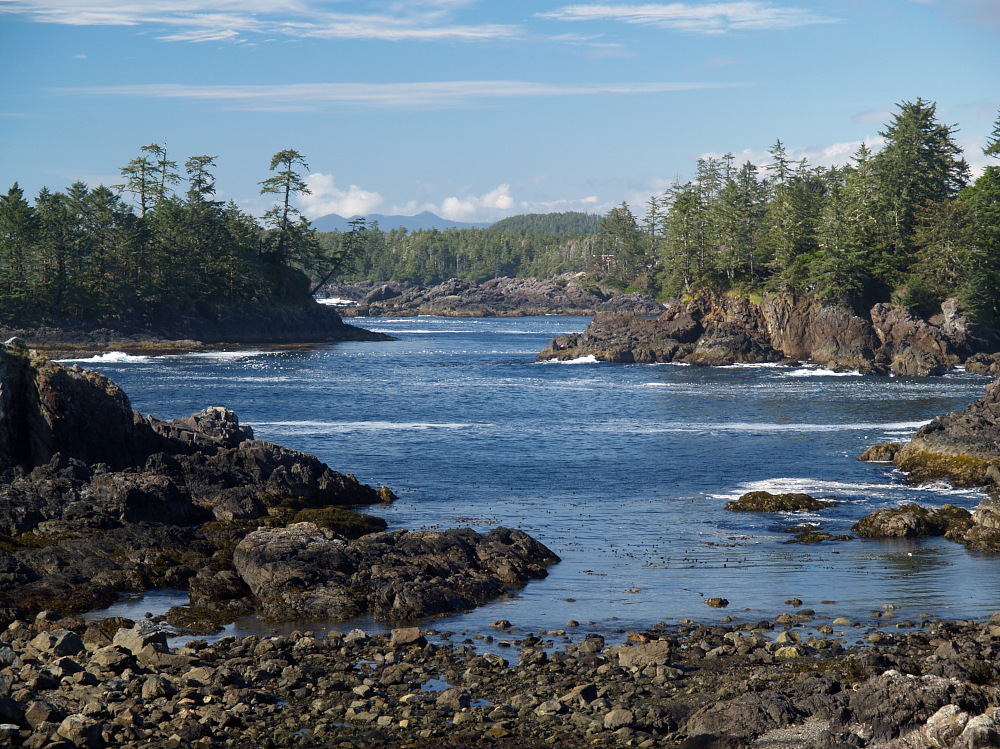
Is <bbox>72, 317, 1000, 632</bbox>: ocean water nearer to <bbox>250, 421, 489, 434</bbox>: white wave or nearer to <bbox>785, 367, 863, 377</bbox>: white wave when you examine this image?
<bbox>250, 421, 489, 434</bbox>: white wave

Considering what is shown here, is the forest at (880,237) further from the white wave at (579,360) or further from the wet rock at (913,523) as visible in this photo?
the wet rock at (913,523)

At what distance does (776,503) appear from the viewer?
32094mm

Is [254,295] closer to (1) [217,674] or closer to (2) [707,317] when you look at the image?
(2) [707,317]

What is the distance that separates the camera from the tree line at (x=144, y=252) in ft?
331

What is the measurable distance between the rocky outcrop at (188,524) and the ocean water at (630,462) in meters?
1.40

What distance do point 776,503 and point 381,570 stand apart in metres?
15.4

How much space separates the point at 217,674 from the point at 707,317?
3598 inches

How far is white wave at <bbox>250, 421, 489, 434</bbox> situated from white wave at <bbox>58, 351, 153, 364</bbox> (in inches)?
1685

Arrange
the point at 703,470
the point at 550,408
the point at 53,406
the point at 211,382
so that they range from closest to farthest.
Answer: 1. the point at 53,406
2. the point at 703,470
3. the point at 550,408
4. the point at 211,382

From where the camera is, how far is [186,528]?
27438 millimetres

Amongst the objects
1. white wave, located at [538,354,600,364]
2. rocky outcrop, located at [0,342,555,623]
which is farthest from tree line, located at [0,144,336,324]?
rocky outcrop, located at [0,342,555,623]

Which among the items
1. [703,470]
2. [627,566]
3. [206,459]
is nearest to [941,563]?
[627,566]

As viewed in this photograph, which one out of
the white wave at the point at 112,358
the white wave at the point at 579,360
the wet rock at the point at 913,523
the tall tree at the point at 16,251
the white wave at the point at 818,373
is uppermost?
the tall tree at the point at 16,251

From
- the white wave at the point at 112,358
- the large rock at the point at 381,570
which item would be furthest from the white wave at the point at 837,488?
the white wave at the point at 112,358
